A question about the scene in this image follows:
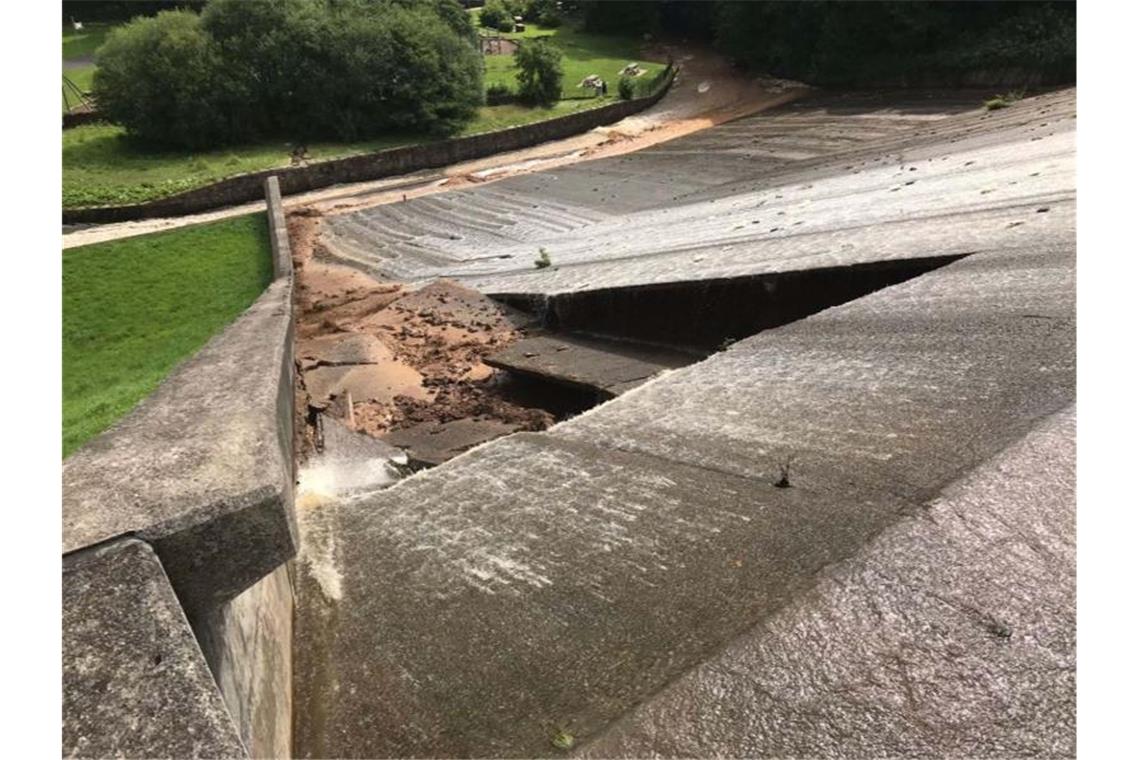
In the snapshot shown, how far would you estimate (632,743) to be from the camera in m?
2.46

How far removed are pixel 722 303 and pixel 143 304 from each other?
1127cm

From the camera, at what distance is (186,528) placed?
2270 mm

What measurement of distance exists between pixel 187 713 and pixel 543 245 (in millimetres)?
13785

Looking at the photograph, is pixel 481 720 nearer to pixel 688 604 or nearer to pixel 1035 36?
pixel 688 604

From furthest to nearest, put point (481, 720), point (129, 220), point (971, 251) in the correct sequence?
point (129, 220) → point (971, 251) → point (481, 720)

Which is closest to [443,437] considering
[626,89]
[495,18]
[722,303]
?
[722,303]

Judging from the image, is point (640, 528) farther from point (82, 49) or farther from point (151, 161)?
point (82, 49)

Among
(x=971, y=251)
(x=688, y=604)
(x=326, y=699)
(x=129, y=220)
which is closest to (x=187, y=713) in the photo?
(x=326, y=699)

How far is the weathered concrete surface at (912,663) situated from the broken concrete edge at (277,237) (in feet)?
42.7

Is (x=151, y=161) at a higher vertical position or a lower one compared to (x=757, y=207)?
higher

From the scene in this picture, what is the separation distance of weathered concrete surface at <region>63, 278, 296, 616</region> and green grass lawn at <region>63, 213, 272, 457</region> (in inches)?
180

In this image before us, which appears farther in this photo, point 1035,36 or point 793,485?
point 1035,36

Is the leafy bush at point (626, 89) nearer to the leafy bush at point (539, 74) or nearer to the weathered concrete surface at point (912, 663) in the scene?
the leafy bush at point (539, 74)

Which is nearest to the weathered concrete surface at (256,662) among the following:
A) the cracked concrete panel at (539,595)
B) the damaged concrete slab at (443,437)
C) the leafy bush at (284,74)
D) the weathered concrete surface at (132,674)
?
the cracked concrete panel at (539,595)
